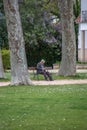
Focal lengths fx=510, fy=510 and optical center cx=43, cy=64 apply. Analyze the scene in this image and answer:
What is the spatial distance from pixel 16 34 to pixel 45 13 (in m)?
25.6

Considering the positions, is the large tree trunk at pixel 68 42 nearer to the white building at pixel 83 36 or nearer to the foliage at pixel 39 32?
the foliage at pixel 39 32

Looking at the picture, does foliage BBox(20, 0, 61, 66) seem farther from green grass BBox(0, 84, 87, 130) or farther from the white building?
green grass BBox(0, 84, 87, 130)

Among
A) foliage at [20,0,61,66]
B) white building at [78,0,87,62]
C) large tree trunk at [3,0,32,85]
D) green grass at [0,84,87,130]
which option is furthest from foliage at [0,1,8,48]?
green grass at [0,84,87,130]

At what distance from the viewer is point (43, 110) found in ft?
46.1

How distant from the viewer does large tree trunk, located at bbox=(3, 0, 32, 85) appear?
77.1 ft

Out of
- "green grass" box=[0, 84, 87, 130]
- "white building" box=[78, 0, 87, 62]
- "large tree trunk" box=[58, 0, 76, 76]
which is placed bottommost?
"white building" box=[78, 0, 87, 62]

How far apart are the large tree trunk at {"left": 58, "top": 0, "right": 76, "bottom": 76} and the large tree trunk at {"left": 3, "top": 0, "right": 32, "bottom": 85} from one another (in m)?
6.81

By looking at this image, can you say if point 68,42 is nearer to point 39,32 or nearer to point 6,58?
point 6,58

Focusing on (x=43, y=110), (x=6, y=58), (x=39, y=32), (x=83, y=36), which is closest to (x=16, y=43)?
(x=43, y=110)

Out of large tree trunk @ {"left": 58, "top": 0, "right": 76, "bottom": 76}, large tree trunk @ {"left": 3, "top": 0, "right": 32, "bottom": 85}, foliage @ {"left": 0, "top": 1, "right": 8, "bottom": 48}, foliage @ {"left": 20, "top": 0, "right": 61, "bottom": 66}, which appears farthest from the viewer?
foliage @ {"left": 20, "top": 0, "right": 61, "bottom": 66}

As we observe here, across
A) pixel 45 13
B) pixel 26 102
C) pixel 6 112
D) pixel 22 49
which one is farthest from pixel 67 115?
pixel 45 13

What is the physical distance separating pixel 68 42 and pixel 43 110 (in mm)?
16903

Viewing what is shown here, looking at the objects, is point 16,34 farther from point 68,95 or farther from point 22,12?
point 22,12

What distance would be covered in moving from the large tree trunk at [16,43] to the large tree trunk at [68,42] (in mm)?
6814
